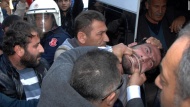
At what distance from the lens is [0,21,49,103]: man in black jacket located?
2.27 meters

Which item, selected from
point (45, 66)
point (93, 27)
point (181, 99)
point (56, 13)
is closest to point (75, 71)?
point (181, 99)

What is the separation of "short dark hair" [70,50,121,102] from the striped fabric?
0.95 metres

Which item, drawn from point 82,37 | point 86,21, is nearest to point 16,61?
point 82,37

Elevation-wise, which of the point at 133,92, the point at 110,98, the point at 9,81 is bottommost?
the point at 9,81

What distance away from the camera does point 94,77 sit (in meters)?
1.48

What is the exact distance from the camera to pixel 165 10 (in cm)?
372

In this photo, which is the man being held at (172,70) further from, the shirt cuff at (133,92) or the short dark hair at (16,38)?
the short dark hair at (16,38)

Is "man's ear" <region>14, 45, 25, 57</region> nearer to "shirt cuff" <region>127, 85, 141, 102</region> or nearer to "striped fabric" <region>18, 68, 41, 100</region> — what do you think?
"striped fabric" <region>18, 68, 41, 100</region>

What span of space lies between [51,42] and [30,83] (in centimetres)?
115

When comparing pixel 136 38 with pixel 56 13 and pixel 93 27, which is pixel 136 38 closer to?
pixel 93 27

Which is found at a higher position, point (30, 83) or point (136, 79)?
point (136, 79)

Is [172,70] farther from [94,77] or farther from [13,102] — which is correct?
[13,102]

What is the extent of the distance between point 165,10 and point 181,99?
108 inches

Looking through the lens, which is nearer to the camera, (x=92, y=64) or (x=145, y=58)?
(x=92, y=64)
